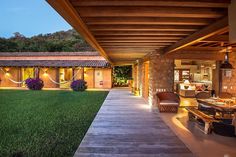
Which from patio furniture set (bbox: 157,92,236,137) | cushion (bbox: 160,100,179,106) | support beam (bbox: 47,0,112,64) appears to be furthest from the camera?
cushion (bbox: 160,100,179,106)

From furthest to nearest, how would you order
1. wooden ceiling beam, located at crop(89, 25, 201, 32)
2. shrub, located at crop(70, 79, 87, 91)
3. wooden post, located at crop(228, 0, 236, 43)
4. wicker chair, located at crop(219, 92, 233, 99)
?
shrub, located at crop(70, 79, 87, 91), wicker chair, located at crop(219, 92, 233, 99), wooden ceiling beam, located at crop(89, 25, 201, 32), wooden post, located at crop(228, 0, 236, 43)

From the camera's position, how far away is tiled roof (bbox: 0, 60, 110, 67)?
72.4 feet

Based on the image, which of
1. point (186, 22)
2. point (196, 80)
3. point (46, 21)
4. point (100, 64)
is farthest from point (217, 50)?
point (46, 21)

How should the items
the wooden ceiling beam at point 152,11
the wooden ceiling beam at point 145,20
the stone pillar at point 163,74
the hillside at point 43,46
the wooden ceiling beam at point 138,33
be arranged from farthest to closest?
the hillside at point 43,46, the stone pillar at point 163,74, the wooden ceiling beam at point 138,33, the wooden ceiling beam at point 145,20, the wooden ceiling beam at point 152,11

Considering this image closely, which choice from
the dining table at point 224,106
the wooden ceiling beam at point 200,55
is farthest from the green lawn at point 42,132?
the wooden ceiling beam at point 200,55

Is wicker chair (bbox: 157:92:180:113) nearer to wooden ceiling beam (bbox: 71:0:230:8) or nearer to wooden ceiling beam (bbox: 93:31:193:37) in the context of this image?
wooden ceiling beam (bbox: 93:31:193:37)

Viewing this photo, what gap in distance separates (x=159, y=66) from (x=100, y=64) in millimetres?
13253

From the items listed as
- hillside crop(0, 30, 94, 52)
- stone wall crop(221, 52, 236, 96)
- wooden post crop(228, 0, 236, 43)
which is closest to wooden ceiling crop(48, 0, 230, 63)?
wooden post crop(228, 0, 236, 43)

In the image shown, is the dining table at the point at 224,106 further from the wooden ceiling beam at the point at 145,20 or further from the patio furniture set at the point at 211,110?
the wooden ceiling beam at the point at 145,20

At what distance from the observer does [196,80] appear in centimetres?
1744

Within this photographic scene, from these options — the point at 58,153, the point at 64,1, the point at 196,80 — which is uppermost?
the point at 64,1

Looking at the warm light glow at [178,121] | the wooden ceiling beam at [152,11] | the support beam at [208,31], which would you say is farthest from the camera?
the warm light glow at [178,121]

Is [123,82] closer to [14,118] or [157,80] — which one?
[157,80]

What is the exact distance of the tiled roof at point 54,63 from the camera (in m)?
22.1
